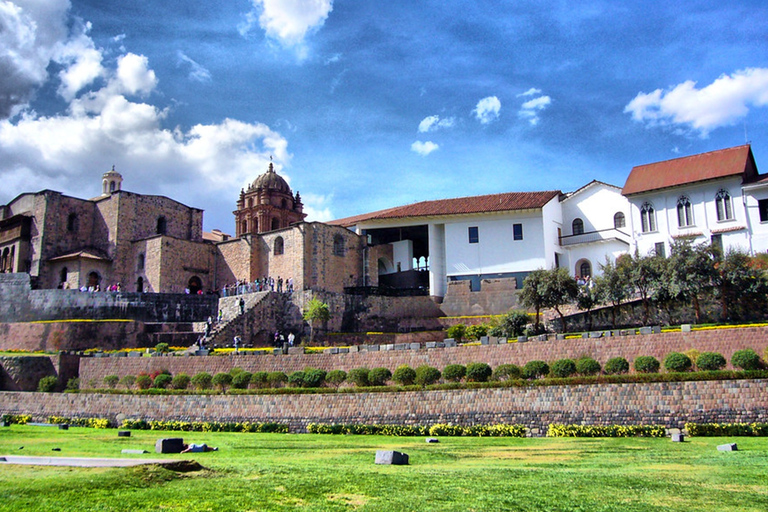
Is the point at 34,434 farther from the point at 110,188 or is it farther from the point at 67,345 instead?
the point at 110,188

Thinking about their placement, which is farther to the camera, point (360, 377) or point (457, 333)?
point (457, 333)

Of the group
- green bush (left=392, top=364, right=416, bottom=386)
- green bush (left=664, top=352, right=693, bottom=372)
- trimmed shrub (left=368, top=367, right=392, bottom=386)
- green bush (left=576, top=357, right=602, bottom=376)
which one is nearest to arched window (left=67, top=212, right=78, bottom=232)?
trimmed shrub (left=368, top=367, right=392, bottom=386)

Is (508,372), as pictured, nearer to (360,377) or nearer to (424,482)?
(360,377)

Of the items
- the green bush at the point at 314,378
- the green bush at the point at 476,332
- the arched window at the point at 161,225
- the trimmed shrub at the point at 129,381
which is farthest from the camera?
the arched window at the point at 161,225

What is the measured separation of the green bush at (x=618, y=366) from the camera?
2220 centimetres

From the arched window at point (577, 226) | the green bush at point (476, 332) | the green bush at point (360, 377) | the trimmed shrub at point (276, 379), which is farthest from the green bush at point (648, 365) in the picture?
the arched window at point (577, 226)

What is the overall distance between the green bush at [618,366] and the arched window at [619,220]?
912 inches

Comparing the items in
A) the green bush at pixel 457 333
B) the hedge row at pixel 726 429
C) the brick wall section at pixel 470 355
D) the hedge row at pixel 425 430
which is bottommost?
the hedge row at pixel 425 430

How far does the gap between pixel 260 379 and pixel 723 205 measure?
28.2 meters

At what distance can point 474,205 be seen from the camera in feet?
153

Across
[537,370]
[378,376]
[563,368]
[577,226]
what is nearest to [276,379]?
A: [378,376]

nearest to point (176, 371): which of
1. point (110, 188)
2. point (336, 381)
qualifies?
point (336, 381)

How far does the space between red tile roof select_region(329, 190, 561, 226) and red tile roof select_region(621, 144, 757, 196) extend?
19.1 feet

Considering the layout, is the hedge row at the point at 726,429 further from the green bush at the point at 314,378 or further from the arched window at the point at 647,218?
the arched window at the point at 647,218
